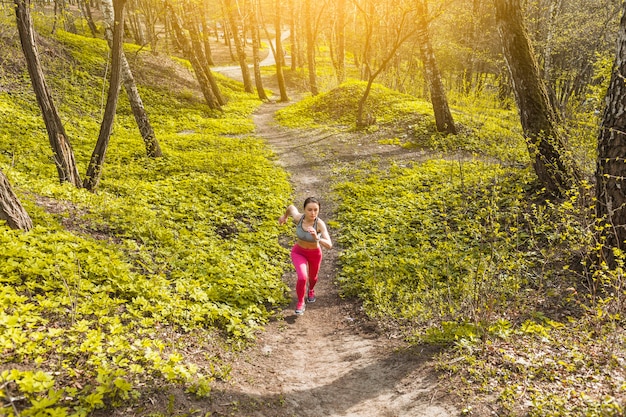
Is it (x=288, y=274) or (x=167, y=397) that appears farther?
(x=288, y=274)

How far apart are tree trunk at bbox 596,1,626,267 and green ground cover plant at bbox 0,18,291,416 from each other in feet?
17.0

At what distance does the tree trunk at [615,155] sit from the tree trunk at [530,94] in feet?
8.87

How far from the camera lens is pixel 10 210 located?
5.08m

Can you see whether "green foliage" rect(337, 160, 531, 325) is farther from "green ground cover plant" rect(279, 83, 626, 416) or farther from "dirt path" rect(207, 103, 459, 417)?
"dirt path" rect(207, 103, 459, 417)

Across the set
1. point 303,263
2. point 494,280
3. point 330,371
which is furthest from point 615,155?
point 330,371

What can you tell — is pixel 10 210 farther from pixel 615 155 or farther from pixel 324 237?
pixel 615 155

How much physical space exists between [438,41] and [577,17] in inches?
348

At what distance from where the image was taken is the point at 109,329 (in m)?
4.01

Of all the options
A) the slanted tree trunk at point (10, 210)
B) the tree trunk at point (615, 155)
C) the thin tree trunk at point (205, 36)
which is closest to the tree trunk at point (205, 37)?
the thin tree trunk at point (205, 36)

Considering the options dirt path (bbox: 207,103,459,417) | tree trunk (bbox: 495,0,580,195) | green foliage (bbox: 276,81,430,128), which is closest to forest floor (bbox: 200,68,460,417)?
dirt path (bbox: 207,103,459,417)

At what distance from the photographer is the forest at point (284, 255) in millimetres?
3578

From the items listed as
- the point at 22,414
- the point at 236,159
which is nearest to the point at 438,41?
the point at 236,159

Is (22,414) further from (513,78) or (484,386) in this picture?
(513,78)

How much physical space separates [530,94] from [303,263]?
6.27 meters
